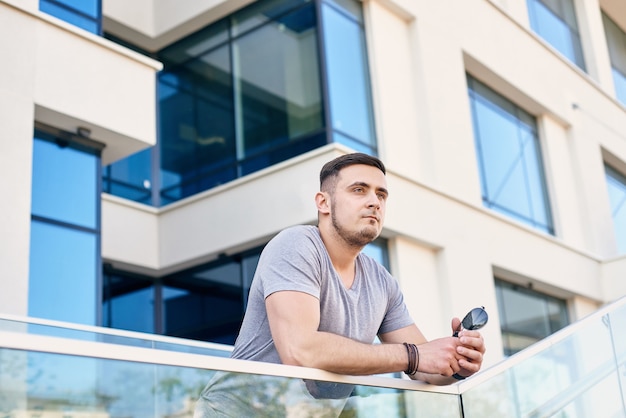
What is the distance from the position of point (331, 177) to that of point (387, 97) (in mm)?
8450

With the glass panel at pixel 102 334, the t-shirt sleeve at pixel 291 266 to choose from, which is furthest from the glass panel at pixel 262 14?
the t-shirt sleeve at pixel 291 266

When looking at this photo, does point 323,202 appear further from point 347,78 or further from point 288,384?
point 347,78

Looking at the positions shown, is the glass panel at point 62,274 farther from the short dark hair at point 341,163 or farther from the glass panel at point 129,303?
the short dark hair at point 341,163

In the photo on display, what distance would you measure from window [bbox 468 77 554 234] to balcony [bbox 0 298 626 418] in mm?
9111

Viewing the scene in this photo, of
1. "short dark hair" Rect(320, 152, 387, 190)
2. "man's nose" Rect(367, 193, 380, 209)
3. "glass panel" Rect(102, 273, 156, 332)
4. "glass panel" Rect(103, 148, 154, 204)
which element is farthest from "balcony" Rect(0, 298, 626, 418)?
"glass panel" Rect(103, 148, 154, 204)

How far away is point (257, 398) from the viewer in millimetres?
3021

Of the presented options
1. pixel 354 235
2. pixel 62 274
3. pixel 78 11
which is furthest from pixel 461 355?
pixel 78 11

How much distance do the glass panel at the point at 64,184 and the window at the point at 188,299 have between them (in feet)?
8.40

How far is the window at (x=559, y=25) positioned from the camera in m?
17.6

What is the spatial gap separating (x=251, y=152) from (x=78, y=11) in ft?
9.78

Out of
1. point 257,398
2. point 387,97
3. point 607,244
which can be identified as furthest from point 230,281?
point 257,398

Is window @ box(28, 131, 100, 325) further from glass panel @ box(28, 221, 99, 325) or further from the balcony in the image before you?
the balcony

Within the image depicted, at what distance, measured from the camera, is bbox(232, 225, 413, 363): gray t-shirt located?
344cm

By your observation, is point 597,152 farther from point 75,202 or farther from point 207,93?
point 75,202
